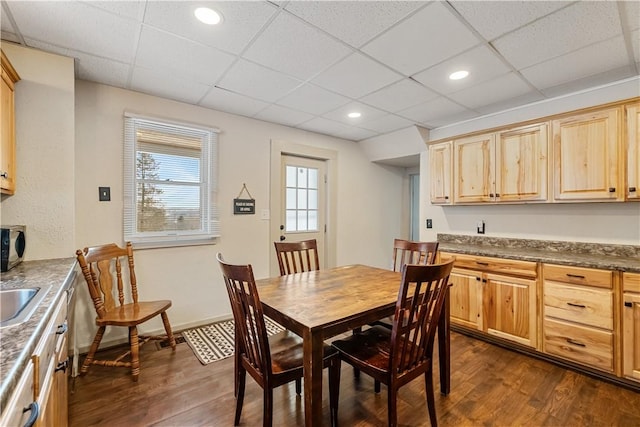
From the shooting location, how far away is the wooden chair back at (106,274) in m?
2.16

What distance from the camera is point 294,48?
198cm

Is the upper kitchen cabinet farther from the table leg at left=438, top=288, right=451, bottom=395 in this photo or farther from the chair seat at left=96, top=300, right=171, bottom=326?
the table leg at left=438, top=288, right=451, bottom=395

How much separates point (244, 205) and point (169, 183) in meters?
0.83

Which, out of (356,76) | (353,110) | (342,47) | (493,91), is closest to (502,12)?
(342,47)

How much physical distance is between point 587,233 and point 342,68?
273 cm

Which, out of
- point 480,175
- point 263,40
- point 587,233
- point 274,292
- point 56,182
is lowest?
point 274,292

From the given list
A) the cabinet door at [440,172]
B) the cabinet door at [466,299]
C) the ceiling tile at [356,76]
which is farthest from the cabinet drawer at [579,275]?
the ceiling tile at [356,76]

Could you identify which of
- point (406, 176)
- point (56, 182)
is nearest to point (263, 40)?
point (56, 182)

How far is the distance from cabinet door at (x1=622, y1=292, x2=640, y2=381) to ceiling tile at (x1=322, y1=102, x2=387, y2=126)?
2.64 m

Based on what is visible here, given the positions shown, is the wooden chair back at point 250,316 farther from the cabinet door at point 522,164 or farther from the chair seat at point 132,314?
the cabinet door at point 522,164

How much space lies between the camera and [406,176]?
5.15m

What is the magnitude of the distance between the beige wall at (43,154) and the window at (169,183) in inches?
21.8

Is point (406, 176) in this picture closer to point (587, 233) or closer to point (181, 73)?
point (587, 233)

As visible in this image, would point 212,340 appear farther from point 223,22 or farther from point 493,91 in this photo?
point 493,91
